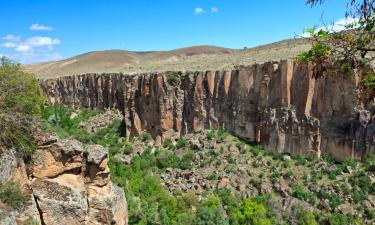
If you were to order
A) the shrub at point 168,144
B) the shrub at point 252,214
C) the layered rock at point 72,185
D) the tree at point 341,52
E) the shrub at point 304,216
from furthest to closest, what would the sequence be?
the shrub at point 168,144, the shrub at point 252,214, the shrub at point 304,216, the layered rock at point 72,185, the tree at point 341,52

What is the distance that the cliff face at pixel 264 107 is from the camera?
25.5 meters

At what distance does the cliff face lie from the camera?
2545 centimetres

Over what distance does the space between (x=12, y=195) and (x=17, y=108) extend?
330 centimetres

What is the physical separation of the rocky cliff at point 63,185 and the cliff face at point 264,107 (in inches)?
480

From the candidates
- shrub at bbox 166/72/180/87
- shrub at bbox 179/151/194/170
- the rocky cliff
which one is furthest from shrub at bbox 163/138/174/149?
the rocky cliff

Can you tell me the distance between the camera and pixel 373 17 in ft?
19.4

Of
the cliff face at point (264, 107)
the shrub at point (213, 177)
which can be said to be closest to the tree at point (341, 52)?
A: the cliff face at point (264, 107)

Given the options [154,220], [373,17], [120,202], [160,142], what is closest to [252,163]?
[154,220]

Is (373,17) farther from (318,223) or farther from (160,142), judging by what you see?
(160,142)

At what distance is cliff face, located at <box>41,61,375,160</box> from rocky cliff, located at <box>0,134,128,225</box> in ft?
40.0

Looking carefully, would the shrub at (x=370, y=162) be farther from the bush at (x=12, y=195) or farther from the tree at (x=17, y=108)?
the bush at (x=12, y=195)

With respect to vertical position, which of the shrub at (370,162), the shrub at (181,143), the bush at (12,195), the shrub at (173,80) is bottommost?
the shrub at (181,143)

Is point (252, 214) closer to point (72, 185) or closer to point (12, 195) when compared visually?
point (72, 185)

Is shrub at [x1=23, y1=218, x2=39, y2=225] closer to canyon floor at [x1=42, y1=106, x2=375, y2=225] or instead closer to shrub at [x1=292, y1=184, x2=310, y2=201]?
canyon floor at [x1=42, y1=106, x2=375, y2=225]
